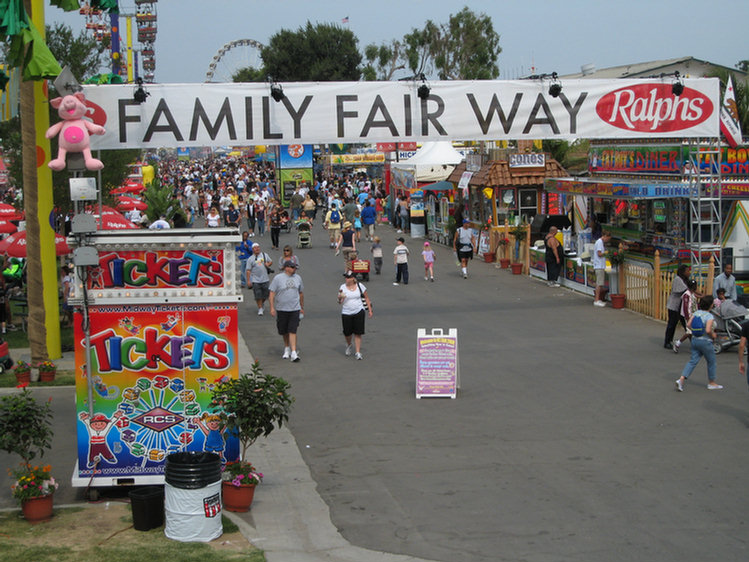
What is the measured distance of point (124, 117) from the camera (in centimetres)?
1404

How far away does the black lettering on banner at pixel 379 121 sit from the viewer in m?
15.2

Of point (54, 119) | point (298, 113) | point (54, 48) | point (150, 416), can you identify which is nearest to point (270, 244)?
point (54, 48)

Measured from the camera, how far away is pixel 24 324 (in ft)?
64.6

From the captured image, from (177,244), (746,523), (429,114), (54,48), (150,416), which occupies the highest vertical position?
(54,48)

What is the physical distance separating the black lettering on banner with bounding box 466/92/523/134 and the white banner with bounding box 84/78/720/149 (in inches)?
0.7

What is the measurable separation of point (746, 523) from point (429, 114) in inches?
359

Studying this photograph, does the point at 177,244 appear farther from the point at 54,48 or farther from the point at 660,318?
the point at 54,48

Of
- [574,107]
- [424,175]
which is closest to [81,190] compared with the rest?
[574,107]

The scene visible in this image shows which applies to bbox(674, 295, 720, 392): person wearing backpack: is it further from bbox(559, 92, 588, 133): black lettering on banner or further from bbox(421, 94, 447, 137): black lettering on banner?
bbox(421, 94, 447, 137): black lettering on banner

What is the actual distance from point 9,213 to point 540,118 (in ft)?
46.8

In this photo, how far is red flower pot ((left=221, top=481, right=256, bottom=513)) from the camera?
28.1 ft

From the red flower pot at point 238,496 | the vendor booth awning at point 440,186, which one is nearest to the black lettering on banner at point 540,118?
the red flower pot at point 238,496

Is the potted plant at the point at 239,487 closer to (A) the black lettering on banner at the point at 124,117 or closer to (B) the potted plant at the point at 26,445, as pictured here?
(B) the potted plant at the point at 26,445

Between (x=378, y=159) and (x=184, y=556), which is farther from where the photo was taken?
(x=378, y=159)
